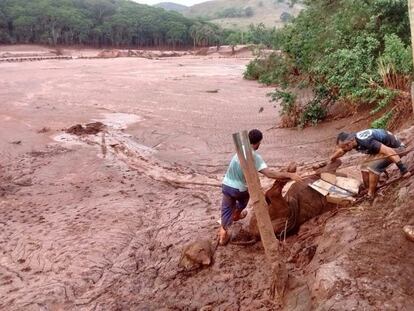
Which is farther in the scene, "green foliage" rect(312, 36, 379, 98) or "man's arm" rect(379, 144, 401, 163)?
"green foliage" rect(312, 36, 379, 98)

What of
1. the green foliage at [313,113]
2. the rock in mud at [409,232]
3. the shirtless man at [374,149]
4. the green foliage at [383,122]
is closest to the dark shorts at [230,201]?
the shirtless man at [374,149]

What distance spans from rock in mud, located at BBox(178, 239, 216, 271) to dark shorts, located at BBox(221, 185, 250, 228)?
0.39 metres

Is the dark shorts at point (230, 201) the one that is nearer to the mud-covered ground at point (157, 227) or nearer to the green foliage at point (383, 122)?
the mud-covered ground at point (157, 227)

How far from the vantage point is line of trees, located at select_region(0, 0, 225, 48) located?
57.5 meters

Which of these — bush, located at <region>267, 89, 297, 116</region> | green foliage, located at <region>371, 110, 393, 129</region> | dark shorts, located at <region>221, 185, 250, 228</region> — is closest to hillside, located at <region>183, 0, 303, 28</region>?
bush, located at <region>267, 89, 297, 116</region>

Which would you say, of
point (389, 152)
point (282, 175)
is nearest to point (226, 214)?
point (282, 175)

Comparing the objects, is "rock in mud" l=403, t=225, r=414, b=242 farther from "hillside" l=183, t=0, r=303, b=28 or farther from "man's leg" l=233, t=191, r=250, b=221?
"hillside" l=183, t=0, r=303, b=28

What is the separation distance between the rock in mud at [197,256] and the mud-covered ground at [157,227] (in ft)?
0.29

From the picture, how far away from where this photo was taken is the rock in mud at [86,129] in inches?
552

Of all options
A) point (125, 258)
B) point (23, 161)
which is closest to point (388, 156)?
point (125, 258)

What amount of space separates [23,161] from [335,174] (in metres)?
7.98

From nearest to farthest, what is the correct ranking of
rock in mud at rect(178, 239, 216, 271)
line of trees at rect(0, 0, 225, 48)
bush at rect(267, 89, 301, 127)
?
rock in mud at rect(178, 239, 216, 271), bush at rect(267, 89, 301, 127), line of trees at rect(0, 0, 225, 48)

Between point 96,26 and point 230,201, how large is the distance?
62.0 m

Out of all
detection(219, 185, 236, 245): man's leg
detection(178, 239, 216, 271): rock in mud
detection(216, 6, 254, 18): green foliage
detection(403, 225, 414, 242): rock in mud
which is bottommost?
detection(178, 239, 216, 271): rock in mud
